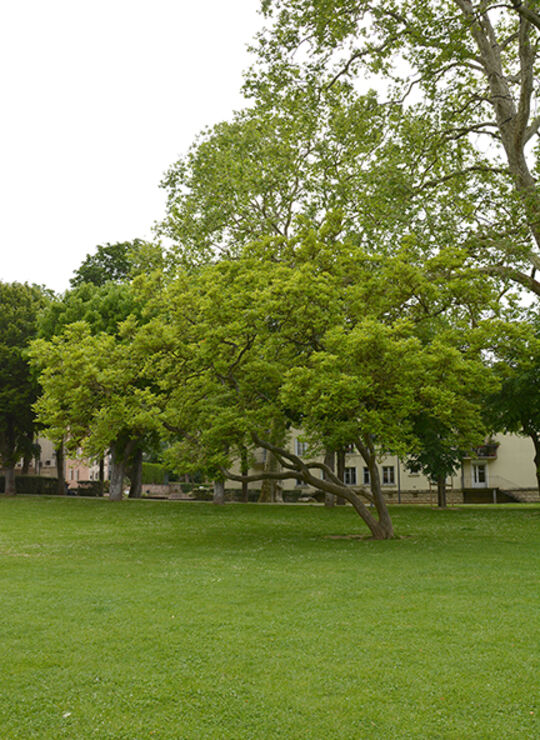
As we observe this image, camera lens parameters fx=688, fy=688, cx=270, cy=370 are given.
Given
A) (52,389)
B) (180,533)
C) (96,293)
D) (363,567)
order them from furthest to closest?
(96,293) → (180,533) → (52,389) → (363,567)

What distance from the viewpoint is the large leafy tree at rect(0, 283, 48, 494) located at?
42.4 metres

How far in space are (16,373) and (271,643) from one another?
124 feet

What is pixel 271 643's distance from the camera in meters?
8.75

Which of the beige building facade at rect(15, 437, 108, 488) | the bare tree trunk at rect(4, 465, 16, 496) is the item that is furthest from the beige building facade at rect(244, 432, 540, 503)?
the bare tree trunk at rect(4, 465, 16, 496)

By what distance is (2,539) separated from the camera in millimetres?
22266

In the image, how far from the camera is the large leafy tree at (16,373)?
42375 millimetres

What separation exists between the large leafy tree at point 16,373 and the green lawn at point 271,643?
25.4 m

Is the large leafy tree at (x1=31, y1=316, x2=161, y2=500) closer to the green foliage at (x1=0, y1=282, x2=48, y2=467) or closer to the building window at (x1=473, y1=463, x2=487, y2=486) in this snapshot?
the green foliage at (x1=0, y1=282, x2=48, y2=467)

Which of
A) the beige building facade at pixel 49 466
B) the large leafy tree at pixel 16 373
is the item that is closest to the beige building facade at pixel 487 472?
the beige building facade at pixel 49 466

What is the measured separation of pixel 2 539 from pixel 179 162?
2139 cm

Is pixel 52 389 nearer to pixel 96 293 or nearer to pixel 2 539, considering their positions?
pixel 2 539

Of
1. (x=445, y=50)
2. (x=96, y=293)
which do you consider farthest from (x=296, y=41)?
(x=96, y=293)

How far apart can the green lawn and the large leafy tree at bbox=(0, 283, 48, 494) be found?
83.3 feet

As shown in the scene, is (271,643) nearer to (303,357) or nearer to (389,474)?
(303,357)
